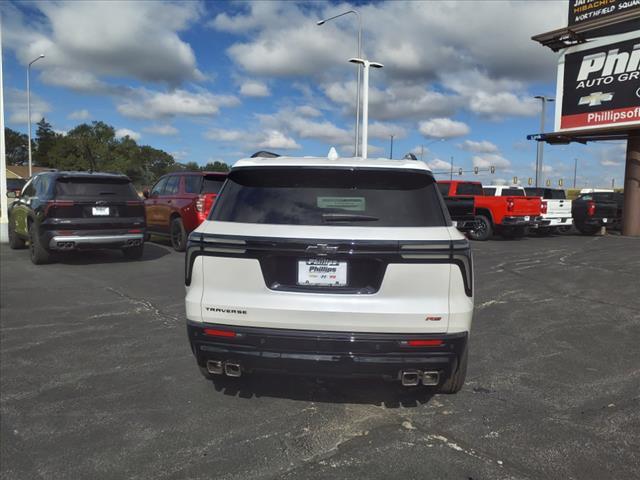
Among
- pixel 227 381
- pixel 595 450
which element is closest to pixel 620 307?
pixel 595 450

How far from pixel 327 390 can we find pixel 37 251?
26.9 ft

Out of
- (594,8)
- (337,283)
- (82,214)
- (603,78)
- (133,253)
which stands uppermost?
(594,8)

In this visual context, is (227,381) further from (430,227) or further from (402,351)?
(430,227)

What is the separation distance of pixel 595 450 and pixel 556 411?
555mm

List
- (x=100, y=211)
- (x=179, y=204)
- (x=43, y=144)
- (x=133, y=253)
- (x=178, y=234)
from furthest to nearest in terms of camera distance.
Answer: (x=43, y=144) → (x=178, y=234) → (x=179, y=204) → (x=133, y=253) → (x=100, y=211)

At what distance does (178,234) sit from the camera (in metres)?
12.1

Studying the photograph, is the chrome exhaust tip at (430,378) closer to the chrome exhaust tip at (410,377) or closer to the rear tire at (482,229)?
the chrome exhaust tip at (410,377)

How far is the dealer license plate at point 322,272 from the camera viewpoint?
10.0 feet

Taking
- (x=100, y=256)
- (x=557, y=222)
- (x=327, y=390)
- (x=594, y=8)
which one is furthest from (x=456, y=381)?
(x=594, y=8)

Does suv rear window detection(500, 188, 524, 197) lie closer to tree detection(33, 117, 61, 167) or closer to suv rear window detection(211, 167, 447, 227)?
suv rear window detection(211, 167, 447, 227)

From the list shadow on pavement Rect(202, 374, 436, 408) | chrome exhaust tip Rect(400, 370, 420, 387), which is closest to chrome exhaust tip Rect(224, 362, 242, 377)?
shadow on pavement Rect(202, 374, 436, 408)

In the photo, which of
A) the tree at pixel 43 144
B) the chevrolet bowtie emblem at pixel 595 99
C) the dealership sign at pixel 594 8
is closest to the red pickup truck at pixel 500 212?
the chevrolet bowtie emblem at pixel 595 99

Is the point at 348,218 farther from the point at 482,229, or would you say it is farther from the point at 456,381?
the point at 482,229

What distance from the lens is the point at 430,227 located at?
3.15 m
